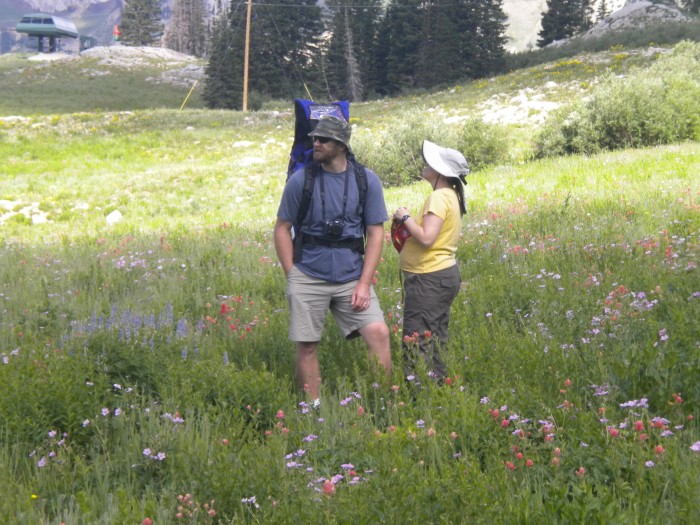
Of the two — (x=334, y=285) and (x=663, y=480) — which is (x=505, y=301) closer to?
(x=334, y=285)

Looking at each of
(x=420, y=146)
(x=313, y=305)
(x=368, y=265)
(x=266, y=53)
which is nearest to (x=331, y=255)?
(x=368, y=265)

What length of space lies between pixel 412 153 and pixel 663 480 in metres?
17.9

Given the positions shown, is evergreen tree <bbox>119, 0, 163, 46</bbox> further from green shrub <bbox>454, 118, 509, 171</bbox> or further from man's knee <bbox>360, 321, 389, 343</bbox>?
man's knee <bbox>360, 321, 389, 343</bbox>

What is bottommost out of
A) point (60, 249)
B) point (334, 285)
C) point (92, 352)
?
point (60, 249)

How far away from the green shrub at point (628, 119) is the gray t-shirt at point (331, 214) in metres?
15.2

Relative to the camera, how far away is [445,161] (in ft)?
17.0

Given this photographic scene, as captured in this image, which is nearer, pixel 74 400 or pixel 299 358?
pixel 74 400

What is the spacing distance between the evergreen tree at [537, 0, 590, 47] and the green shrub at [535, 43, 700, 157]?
6085 cm

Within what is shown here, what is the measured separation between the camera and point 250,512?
3.12m

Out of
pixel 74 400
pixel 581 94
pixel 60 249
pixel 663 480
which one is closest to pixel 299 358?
pixel 74 400

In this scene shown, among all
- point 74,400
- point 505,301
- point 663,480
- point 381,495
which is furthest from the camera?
point 505,301

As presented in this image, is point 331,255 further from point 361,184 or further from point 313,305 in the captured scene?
point 361,184

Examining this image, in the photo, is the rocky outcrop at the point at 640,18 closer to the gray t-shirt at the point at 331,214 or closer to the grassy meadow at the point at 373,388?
the grassy meadow at the point at 373,388

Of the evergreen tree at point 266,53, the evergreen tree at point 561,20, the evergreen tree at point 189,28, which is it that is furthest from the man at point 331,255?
the evergreen tree at point 189,28
